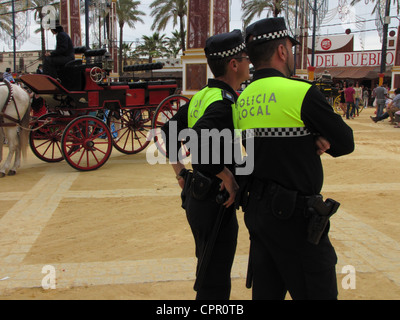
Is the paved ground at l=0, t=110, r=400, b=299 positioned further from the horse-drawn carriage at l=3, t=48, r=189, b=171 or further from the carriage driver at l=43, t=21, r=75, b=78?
the carriage driver at l=43, t=21, r=75, b=78

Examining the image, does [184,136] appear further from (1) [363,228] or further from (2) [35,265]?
(1) [363,228]

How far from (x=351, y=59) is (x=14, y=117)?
36.0 m

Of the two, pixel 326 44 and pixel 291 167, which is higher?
pixel 326 44

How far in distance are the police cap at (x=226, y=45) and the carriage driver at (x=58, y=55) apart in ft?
20.7

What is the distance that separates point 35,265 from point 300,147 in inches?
114

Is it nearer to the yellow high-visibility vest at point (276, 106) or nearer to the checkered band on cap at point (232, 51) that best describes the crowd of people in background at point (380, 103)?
the checkered band on cap at point (232, 51)

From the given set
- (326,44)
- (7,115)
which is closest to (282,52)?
(7,115)

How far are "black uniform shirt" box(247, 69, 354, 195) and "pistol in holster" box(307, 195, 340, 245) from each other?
0.08 m

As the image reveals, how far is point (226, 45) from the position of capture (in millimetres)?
2396

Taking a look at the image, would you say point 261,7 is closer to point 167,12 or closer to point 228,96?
point 167,12

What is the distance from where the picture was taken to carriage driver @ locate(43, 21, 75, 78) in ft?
26.3

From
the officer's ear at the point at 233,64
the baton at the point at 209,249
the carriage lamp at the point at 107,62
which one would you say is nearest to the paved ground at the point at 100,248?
the baton at the point at 209,249

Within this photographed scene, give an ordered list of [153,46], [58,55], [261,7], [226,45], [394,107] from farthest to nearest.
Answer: [153,46]
[261,7]
[394,107]
[58,55]
[226,45]

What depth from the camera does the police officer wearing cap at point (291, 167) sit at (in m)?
1.89
